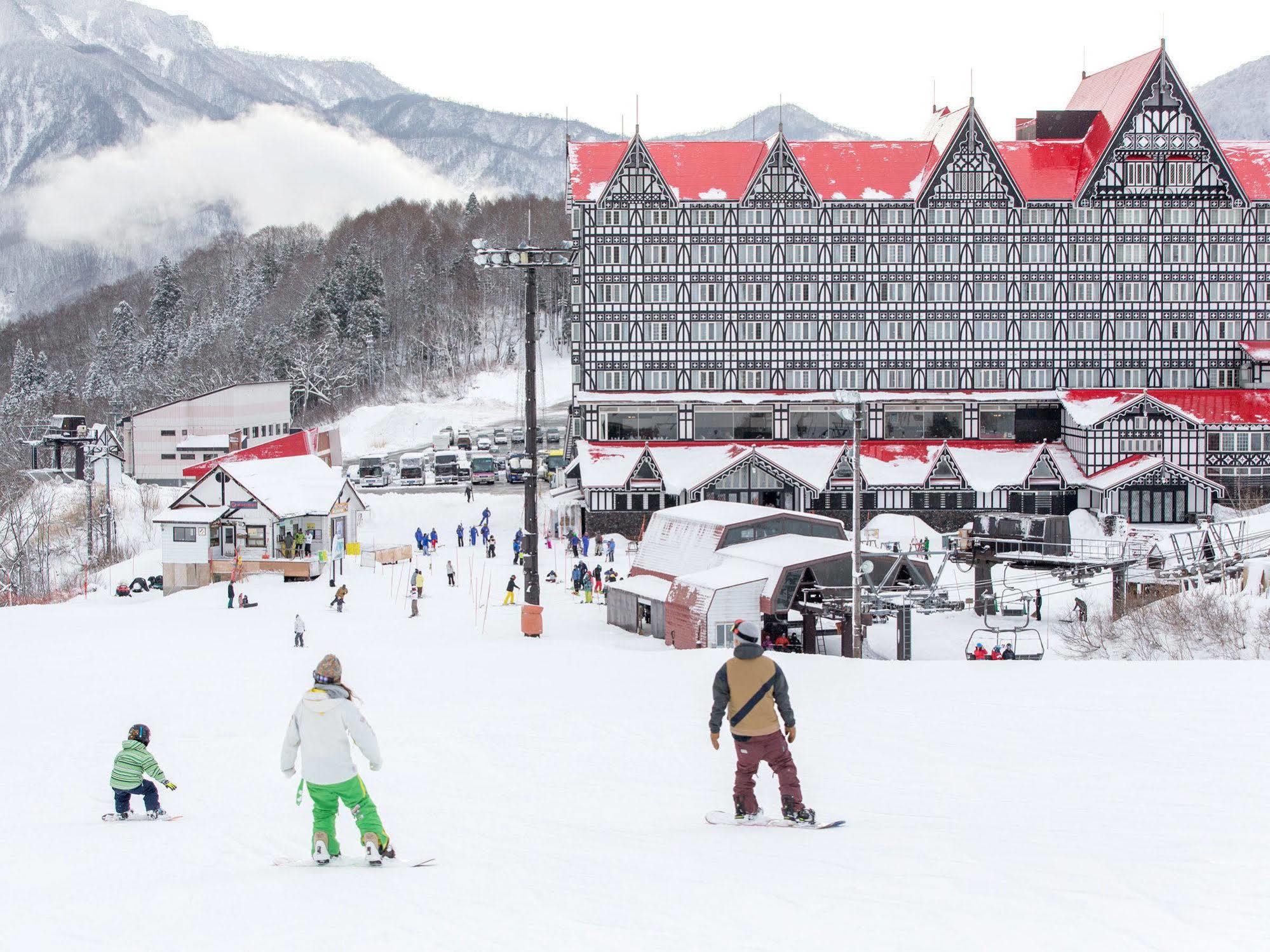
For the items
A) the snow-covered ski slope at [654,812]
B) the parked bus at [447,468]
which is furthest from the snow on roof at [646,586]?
the parked bus at [447,468]

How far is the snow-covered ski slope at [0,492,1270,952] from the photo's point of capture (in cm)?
807

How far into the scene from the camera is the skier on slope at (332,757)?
9.72 metres

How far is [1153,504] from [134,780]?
57.2 m

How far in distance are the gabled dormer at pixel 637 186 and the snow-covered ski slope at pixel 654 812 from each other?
44887 mm

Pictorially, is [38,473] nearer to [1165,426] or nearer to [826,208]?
[826,208]

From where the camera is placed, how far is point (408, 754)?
50.1ft

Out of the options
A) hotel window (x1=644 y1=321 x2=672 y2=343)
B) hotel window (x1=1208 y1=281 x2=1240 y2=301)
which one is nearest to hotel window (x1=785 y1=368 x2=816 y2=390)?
hotel window (x1=644 y1=321 x2=672 y2=343)

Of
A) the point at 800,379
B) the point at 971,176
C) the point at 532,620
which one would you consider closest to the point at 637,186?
the point at 800,379

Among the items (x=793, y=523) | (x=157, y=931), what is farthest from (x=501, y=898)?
(x=793, y=523)

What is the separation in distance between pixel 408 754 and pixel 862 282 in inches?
2156

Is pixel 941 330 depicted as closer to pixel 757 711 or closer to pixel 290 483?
pixel 290 483

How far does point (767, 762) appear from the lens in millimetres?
10602

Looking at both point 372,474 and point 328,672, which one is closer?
point 328,672

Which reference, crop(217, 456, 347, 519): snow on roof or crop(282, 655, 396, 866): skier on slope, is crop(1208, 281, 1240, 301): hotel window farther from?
crop(282, 655, 396, 866): skier on slope
